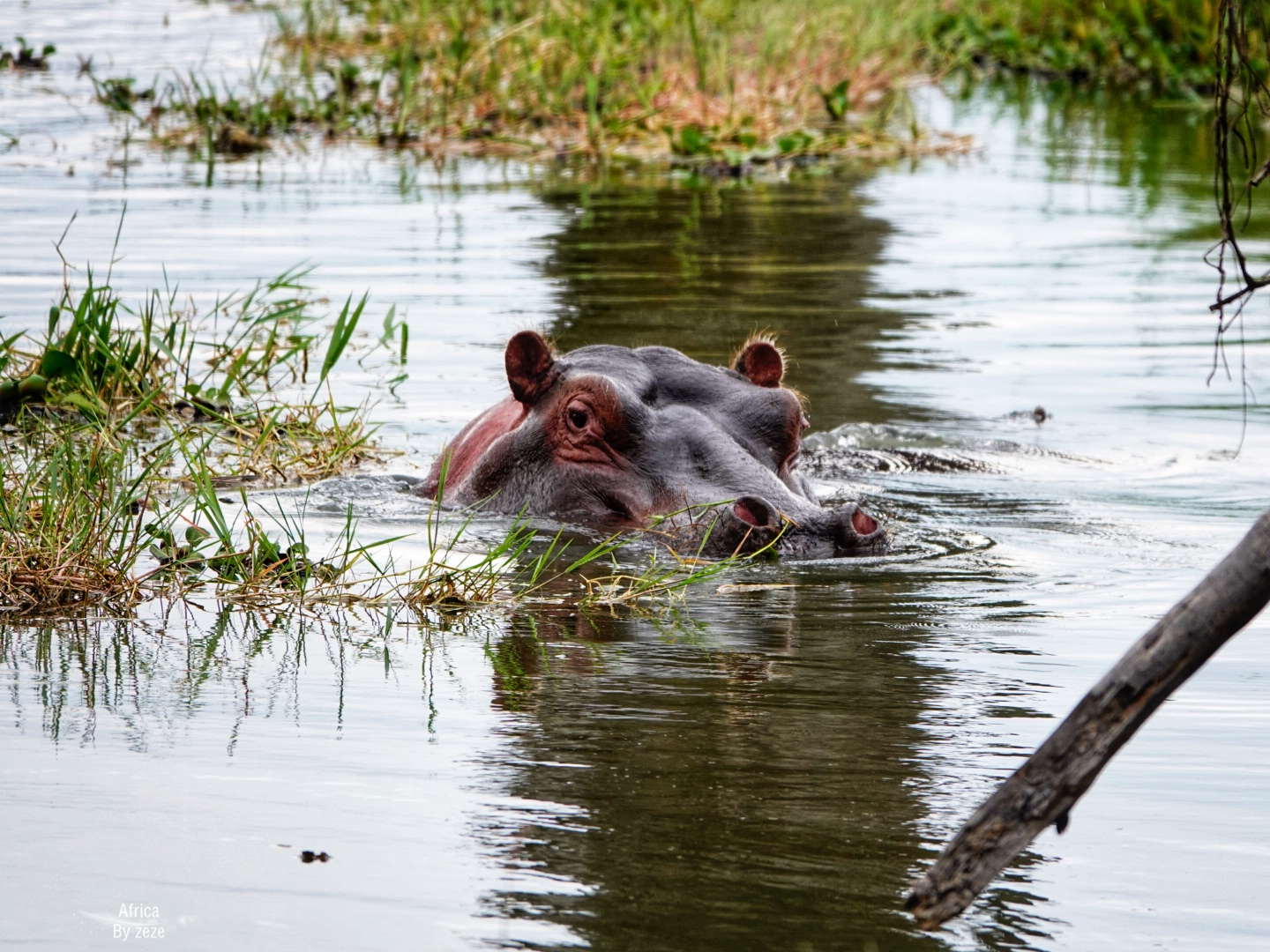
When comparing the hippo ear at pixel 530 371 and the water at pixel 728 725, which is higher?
the hippo ear at pixel 530 371

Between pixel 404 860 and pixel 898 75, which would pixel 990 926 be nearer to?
pixel 404 860

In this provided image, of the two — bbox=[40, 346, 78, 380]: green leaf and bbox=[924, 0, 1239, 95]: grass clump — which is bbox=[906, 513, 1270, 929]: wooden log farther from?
bbox=[924, 0, 1239, 95]: grass clump

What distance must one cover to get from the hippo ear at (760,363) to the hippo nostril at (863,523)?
3.53 feet

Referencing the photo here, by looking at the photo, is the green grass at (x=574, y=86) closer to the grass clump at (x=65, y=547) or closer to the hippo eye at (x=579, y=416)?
the hippo eye at (x=579, y=416)

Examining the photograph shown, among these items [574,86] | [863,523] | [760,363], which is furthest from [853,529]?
[574,86]

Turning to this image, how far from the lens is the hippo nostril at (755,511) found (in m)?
4.80

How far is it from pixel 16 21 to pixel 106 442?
57.1 ft

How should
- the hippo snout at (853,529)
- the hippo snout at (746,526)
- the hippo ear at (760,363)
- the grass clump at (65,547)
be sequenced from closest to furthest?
the grass clump at (65,547) < the hippo snout at (746,526) < the hippo snout at (853,529) < the hippo ear at (760,363)

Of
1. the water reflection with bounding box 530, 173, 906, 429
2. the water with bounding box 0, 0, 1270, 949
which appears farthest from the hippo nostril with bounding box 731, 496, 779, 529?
the water reflection with bounding box 530, 173, 906, 429

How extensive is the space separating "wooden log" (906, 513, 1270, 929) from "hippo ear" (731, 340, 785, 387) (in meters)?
4.22

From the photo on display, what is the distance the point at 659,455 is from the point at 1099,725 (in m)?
3.58

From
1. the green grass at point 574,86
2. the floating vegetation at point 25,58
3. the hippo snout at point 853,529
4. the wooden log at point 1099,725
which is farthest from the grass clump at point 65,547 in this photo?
the floating vegetation at point 25,58

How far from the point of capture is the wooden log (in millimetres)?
1774

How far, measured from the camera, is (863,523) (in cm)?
505
